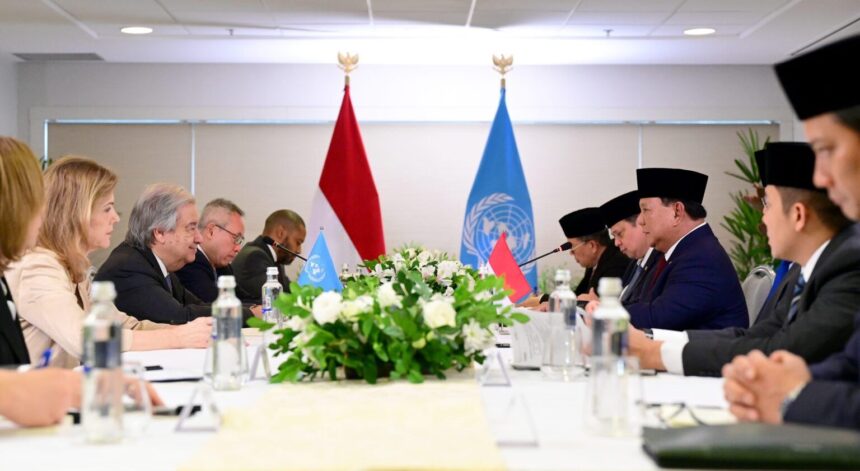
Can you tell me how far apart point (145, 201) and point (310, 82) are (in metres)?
4.68

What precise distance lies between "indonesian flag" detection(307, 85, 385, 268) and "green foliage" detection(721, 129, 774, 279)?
→ 9.73 ft

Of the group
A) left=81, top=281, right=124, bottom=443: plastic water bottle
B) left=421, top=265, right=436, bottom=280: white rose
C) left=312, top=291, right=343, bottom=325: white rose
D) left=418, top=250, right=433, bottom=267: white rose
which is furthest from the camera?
left=418, top=250, right=433, bottom=267: white rose

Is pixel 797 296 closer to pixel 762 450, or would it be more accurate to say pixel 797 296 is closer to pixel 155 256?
pixel 762 450

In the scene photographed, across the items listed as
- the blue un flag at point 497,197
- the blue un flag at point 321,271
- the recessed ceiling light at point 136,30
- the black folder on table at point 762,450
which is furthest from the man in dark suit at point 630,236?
the recessed ceiling light at point 136,30

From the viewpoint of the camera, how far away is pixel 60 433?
5.51 feet

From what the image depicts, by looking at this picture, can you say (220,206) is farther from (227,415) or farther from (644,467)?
(644,467)

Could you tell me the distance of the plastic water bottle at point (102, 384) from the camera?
5.20 ft

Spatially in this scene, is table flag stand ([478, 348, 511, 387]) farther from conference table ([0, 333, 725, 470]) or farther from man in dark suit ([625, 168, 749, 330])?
man in dark suit ([625, 168, 749, 330])

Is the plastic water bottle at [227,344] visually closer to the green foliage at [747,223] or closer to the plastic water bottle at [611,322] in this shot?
the plastic water bottle at [611,322]

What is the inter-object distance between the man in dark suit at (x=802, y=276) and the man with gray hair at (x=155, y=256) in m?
2.33

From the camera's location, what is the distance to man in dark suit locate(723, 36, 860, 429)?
65.2 inches

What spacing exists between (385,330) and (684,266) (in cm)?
217

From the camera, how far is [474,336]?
231cm

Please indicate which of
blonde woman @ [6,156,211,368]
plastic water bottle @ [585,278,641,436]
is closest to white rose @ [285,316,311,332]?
plastic water bottle @ [585,278,641,436]
